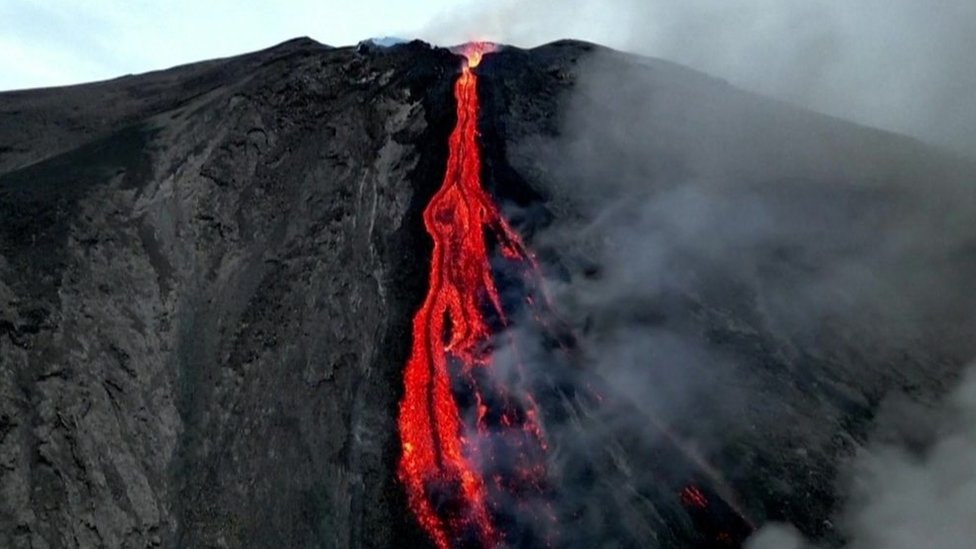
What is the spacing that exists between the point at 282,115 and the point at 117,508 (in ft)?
25.0

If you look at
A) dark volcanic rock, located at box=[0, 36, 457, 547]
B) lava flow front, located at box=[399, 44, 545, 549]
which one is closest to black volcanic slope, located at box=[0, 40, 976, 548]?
dark volcanic rock, located at box=[0, 36, 457, 547]

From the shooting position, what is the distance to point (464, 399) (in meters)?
12.8

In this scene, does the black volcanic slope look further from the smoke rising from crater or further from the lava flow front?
the lava flow front

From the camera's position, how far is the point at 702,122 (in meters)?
A: 17.9

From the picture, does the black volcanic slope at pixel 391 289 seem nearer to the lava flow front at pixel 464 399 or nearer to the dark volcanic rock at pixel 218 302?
the dark volcanic rock at pixel 218 302

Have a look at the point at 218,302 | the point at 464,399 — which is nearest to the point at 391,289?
the point at 464,399

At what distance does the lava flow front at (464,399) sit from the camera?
11.6 m

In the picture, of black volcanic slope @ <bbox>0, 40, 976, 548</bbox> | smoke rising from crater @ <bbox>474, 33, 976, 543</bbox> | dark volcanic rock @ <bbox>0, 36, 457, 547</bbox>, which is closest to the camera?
dark volcanic rock @ <bbox>0, 36, 457, 547</bbox>

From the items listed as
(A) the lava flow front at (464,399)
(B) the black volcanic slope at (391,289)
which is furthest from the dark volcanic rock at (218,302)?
(A) the lava flow front at (464,399)

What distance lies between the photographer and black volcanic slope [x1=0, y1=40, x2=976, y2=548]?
11.5 m

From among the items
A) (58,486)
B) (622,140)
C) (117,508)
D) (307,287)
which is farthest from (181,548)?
(622,140)

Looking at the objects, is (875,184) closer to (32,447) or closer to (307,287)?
(307,287)

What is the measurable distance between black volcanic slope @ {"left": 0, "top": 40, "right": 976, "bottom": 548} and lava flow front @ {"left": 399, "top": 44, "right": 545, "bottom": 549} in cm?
29

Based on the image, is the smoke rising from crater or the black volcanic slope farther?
the smoke rising from crater
